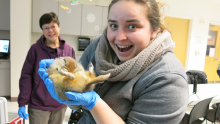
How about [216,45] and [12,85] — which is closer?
[12,85]

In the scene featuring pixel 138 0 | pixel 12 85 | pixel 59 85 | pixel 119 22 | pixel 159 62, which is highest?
pixel 138 0

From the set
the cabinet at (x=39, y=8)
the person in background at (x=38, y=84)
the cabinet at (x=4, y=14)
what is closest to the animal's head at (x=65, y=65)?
the person in background at (x=38, y=84)

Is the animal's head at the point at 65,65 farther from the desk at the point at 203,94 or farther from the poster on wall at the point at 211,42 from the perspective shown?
the poster on wall at the point at 211,42

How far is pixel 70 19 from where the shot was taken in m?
4.11

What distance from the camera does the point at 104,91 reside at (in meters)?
0.91

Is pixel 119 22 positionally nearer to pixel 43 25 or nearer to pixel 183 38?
pixel 43 25

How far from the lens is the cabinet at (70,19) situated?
13.3ft

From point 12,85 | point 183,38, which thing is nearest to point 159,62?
point 12,85

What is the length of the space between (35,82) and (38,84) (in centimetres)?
4

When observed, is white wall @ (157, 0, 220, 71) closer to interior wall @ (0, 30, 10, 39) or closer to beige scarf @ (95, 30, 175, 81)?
beige scarf @ (95, 30, 175, 81)

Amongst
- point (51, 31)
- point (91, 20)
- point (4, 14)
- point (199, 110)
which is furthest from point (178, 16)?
point (4, 14)

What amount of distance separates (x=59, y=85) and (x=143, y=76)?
0.44 metres

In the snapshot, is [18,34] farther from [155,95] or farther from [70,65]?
[155,95]

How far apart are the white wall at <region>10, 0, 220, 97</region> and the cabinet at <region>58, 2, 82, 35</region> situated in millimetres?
412
